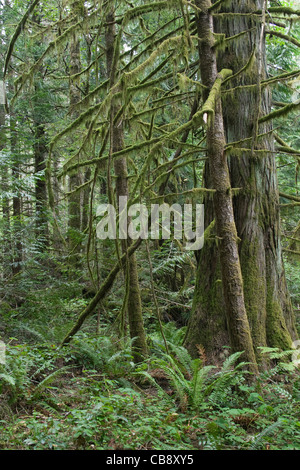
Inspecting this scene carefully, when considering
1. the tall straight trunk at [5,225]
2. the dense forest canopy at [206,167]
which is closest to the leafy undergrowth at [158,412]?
the dense forest canopy at [206,167]

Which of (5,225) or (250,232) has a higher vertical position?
(5,225)

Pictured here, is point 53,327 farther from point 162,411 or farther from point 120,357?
point 162,411

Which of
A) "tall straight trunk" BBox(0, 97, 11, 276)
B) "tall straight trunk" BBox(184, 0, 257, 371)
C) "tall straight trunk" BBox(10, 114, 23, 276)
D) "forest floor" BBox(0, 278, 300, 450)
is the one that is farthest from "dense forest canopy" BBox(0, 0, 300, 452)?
"tall straight trunk" BBox(10, 114, 23, 276)

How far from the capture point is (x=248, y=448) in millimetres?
3057

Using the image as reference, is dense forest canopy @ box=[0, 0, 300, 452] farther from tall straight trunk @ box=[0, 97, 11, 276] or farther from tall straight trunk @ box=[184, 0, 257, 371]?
tall straight trunk @ box=[0, 97, 11, 276]

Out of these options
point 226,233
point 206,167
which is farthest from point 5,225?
point 226,233

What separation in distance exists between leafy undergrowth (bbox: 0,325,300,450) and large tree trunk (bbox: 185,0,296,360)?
600 millimetres

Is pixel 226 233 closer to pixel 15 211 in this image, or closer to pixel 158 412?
pixel 158 412

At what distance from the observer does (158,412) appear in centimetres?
373

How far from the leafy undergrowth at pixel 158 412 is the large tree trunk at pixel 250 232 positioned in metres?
0.60

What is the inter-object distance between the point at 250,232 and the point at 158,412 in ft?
8.58

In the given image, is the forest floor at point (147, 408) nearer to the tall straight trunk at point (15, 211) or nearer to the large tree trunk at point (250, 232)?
the large tree trunk at point (250, 232)

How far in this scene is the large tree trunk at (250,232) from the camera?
4.96 m

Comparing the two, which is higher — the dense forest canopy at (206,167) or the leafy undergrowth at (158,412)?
the dense forest canopy at (206,167)
